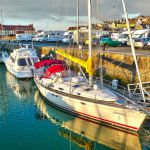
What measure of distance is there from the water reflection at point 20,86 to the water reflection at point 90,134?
302 inches

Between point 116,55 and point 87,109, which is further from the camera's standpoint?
point 116,55

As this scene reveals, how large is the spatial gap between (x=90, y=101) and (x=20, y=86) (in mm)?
15812

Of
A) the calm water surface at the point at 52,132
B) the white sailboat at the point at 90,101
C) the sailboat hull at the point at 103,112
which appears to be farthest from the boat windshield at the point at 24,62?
the sailboat hull at the point at 103,112

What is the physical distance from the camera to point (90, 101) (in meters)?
21.2

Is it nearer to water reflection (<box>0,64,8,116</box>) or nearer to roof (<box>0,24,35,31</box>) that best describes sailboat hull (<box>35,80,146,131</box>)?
water reflection (<box>0,64,8,116</box>)

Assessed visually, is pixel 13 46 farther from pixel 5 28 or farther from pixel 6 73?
pixel 5 28

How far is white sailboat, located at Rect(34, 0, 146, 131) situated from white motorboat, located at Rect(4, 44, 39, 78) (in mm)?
11597

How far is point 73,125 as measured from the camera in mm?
22500

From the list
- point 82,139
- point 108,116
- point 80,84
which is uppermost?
point 80,84

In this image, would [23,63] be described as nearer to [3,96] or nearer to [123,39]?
[3,96]

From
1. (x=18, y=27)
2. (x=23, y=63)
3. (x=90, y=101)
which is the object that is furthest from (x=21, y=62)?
(x=18, y=27)

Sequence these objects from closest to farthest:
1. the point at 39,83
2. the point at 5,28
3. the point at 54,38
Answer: the point at 39,83
the point at 54,38
the point at 5,28

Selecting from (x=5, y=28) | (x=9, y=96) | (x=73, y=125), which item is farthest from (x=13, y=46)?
(x=5, y=28)

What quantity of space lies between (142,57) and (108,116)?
1055 centimetres
